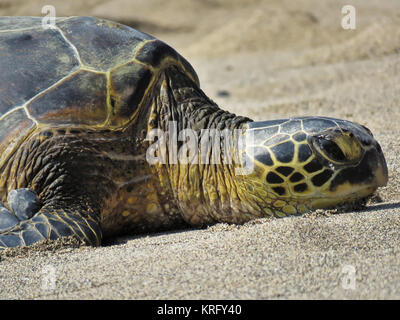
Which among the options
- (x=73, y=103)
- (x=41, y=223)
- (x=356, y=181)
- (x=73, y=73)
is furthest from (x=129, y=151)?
(x=356, y=181)

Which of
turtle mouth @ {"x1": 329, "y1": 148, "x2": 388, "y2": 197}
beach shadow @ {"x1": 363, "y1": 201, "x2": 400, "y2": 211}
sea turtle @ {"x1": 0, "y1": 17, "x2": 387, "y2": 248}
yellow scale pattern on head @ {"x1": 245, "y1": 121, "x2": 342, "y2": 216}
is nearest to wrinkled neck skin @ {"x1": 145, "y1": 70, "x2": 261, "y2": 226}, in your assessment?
sea turtle @ {"x1": 0, "y1": 17, "x2": 387, "y2": 248}

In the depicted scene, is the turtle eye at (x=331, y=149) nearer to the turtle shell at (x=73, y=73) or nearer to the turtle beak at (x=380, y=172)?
the turtle beak at (x=380, y=172)

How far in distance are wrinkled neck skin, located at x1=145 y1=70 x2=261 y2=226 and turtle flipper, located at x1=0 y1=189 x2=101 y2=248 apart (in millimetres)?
508

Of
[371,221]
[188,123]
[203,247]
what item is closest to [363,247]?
[371,221]

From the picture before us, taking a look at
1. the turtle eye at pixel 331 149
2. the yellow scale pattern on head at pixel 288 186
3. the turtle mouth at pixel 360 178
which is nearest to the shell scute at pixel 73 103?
the yellow scale pattern on head at pixel 288 186

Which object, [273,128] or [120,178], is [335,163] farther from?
[120,178]

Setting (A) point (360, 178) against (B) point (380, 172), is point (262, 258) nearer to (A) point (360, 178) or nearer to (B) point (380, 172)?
(A) point (360, 178)

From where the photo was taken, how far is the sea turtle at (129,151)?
8.20 feet

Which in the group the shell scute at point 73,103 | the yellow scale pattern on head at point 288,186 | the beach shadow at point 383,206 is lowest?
the beach shadow at point 383,206

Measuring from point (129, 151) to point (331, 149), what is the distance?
1.01 metres

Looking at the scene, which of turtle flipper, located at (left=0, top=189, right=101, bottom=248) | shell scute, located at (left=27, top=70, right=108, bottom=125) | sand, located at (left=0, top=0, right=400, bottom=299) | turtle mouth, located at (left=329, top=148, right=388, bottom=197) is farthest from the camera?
shell scute, located at (left=27, top=70, right=108, bottom=125)

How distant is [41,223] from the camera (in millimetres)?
2363

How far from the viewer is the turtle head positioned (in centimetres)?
249

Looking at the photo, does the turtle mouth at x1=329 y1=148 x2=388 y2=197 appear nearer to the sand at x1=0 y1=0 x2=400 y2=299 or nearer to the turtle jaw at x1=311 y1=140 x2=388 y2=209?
the turtle jaw at x1=311 y1=140 x2=388 y2=209
